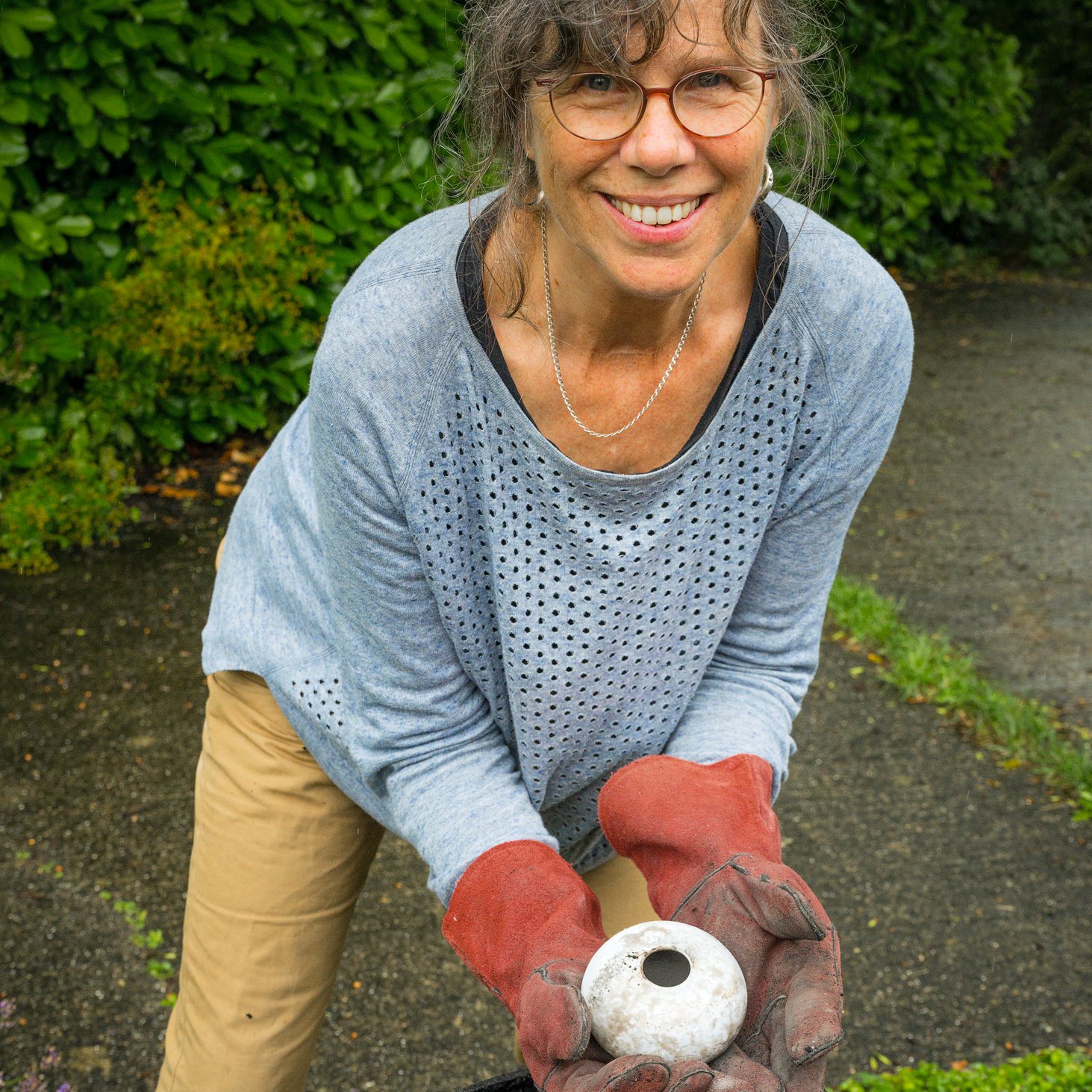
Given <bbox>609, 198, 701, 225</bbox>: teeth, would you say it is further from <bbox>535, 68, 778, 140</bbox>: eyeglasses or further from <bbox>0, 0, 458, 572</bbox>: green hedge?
<bbox>0, 0, 458, 572</bbox>: green hedge

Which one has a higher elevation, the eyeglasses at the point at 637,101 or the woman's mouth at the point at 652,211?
the eyeglasses at the point at 637,101

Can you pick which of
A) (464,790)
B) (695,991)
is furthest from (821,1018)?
(464,790)

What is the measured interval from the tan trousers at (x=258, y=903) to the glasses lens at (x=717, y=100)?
106cm

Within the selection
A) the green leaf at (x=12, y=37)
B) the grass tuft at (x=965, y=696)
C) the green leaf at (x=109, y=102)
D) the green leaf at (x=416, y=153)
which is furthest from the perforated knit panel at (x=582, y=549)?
the green leaf at (x=416, y=153)

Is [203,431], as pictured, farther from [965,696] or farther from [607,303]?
[607,303]

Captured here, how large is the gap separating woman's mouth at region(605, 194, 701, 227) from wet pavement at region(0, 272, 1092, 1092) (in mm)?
1976

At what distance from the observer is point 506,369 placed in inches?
68.5

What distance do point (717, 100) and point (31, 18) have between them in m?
3.22

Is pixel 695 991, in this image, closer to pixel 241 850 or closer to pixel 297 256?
pixel 241 850

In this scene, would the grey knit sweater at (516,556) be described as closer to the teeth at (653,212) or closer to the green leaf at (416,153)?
the teeth at (653,212)

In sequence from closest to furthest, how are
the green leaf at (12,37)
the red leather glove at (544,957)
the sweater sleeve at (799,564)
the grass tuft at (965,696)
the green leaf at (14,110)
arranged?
the red leather glove at (544,957), the sweater sleeve at (799,564), the grass tuft at (965,696), the green leaf at (12,37), the green leaf at (14,110)

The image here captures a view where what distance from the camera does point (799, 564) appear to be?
1947 millimetres

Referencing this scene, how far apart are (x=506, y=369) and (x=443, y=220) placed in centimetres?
26

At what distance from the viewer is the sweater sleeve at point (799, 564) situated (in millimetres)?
1803
